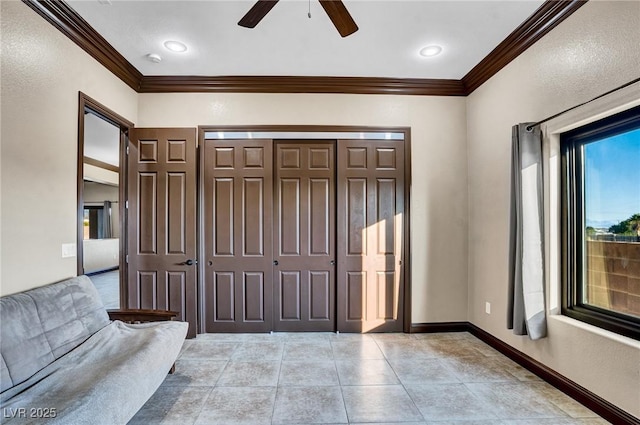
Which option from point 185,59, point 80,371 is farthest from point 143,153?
point 80,371

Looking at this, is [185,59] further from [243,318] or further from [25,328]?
[243,318]

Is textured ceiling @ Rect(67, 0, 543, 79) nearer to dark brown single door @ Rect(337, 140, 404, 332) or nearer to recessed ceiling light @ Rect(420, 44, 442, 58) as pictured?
recessed ceiling light @ Rect(420, 44, 442, 58)

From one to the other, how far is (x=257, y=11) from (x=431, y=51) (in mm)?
1936

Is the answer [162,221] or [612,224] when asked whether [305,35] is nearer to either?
[162,221]

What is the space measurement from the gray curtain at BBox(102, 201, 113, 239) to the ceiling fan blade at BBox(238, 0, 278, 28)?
9977mm

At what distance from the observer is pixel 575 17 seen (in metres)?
2.33

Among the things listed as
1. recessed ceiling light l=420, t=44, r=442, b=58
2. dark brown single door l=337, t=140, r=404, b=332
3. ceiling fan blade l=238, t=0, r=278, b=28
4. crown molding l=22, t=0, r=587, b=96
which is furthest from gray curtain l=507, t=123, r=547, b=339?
ceiling fan blade l=238, t=0, r=278, b=28

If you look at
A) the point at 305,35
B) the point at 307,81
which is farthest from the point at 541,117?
the point at 307,81

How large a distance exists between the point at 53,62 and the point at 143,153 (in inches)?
48.6

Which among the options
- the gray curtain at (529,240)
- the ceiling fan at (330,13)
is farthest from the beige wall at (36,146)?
the gray curtain at (529,240)

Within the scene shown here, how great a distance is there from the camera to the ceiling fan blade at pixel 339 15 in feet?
5.99

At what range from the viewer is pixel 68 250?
2564 millimetres

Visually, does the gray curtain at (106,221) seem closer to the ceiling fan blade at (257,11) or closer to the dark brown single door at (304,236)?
the dark brown single door at (304,236)

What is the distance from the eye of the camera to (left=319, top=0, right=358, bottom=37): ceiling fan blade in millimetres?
1825
